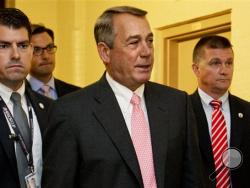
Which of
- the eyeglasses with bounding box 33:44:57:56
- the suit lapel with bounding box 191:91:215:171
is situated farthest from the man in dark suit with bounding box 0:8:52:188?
the eyeglasses with bounding box 33:44:57:56

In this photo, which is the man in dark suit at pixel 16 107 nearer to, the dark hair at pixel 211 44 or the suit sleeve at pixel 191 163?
the suit sleeve at pixel 191 163

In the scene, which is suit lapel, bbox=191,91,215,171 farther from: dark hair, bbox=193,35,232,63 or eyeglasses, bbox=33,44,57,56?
eyeglasses, bbox=33,44,57,56

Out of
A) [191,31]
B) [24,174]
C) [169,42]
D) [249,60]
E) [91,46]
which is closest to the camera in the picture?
[24,174]

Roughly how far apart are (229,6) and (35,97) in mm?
1863

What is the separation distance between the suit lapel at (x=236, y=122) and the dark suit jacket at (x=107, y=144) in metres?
0.79

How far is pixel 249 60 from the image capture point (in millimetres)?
3875

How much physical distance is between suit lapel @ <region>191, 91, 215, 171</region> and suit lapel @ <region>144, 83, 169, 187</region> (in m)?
0.81

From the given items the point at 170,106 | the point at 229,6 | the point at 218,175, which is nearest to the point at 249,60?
the point at 229,6

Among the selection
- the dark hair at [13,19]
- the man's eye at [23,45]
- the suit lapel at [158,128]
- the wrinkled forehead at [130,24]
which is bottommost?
the suit lapel at [158,128]

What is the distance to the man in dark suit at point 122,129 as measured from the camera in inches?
85.7

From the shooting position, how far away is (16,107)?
2.65 meters

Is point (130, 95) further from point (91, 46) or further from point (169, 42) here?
point (91, 46)

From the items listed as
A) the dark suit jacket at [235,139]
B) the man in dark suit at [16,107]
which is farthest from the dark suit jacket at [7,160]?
the dark suit jacket at [235,139]

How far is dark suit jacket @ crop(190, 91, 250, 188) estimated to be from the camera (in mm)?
3045
